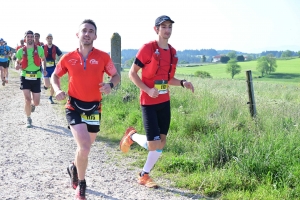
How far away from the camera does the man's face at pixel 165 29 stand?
4565 mm

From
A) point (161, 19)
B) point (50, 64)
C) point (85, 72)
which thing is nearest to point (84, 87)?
point (85, 72)

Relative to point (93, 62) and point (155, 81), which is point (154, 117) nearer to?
point (155, 81)

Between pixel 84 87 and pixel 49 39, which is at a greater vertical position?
pixel 49 39

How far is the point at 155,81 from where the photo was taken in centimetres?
471

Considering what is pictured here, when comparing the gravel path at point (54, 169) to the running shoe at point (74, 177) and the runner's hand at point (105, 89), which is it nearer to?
the running shoe at point (74, 177)

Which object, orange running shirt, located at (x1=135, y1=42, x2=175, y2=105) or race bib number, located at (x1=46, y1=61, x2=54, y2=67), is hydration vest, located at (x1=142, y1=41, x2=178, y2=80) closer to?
orange running shirt, located at (x1=135, y1=42, x2=175, y2=105)

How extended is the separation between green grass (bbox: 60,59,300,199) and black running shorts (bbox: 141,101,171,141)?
0.79 m

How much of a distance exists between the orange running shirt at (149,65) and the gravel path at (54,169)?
3.95ft

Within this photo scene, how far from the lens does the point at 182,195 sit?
14.9 ft

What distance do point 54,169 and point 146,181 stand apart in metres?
1.56

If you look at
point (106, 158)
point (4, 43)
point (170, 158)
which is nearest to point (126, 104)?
point (106, 158)

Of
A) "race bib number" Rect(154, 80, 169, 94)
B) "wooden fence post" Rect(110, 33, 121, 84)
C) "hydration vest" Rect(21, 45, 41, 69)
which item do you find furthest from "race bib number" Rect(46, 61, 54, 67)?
"race bib number" Rect(154, 80, 169, 94)

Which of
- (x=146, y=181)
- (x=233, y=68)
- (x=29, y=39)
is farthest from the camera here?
(x=233, y=68)

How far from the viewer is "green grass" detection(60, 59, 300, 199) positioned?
459cm
